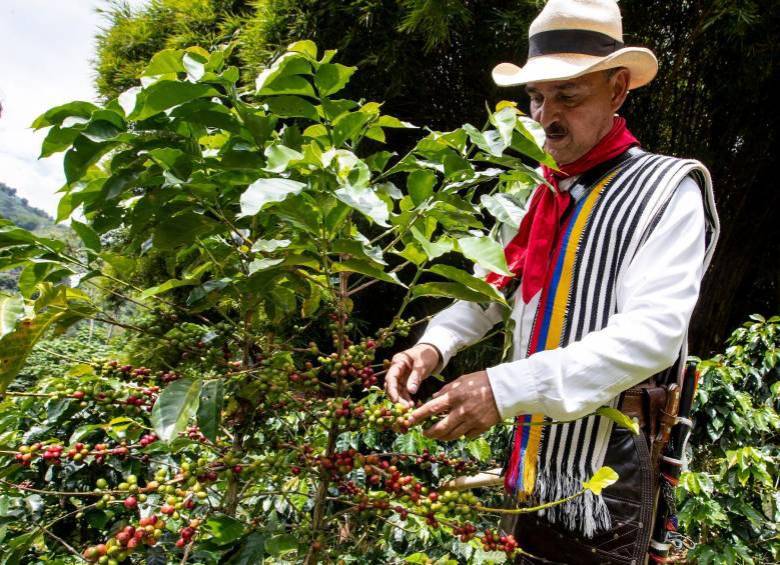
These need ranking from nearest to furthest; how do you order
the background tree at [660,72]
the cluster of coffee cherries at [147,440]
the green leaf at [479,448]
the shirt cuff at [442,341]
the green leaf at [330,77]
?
the green leaf at [330,77]
the cluster of coffee cherries at [147,440]
the shirt cuff at [442,341]
the green leaf at [479,448]
the background tree at [660,72]

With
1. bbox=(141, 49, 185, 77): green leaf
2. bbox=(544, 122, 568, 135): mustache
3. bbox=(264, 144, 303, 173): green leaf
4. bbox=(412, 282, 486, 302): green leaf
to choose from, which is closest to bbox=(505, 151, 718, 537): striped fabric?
bbox=(544, 122, 568, 135): mustache

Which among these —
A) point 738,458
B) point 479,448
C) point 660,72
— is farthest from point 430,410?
point 660,72

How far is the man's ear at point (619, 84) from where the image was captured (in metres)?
1.25

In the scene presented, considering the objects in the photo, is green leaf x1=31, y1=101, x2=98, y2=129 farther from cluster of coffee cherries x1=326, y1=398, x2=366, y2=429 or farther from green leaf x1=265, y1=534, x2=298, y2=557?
green leaf x1=265, y1=534, x2=298, y2=557

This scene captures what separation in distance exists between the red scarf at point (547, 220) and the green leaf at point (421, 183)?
434mm

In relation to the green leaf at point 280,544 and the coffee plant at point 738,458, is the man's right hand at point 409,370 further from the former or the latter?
the coffee plant at point 738,458

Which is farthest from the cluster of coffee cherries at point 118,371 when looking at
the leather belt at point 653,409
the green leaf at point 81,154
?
the leather belt at point 653,409

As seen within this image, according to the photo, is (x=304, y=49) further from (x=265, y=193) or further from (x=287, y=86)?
(x=265, y=193)

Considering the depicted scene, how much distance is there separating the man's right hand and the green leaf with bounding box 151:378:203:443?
376 mm

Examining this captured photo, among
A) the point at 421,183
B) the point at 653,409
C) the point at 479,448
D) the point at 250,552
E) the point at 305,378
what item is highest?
the point at 421,183

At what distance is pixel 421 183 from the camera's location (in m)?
0.84

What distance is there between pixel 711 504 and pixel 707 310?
1793mm

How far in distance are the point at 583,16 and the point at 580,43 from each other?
66 millimetres

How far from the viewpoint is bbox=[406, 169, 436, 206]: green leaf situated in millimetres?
837
